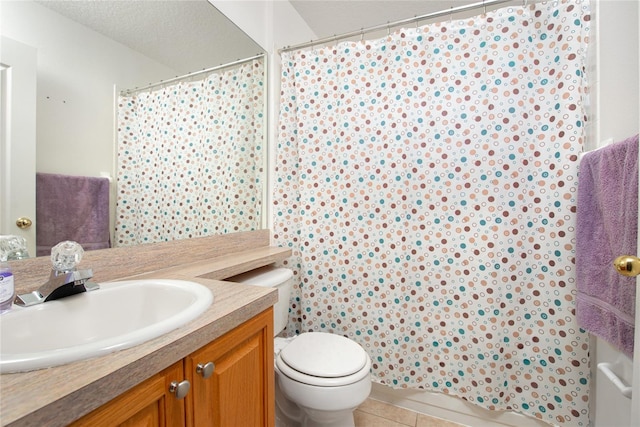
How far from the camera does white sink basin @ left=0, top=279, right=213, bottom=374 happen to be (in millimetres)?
437

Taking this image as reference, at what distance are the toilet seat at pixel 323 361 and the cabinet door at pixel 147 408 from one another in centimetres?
64

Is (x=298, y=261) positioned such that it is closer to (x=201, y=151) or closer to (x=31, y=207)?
(x=201, y=151)

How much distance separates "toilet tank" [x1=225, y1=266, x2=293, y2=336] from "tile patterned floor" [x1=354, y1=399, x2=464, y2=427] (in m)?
0.64

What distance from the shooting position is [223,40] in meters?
1.45

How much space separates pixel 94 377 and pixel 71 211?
717 mm

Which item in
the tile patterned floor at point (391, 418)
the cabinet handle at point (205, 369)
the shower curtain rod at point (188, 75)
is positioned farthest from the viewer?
the tile patterned floor at point (391, 418)

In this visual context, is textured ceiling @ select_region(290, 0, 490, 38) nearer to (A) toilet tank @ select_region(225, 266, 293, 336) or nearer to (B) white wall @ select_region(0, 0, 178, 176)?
(B) white wall @ select_region(0, 0, 178, 176)

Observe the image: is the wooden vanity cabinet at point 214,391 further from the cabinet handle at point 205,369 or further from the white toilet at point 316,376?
the white toilet at point 316,376

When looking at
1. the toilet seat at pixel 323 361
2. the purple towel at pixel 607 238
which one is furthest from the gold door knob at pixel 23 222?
the purple towel at pixel 607 238

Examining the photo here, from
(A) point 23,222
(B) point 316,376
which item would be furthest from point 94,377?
(B) point 316,376

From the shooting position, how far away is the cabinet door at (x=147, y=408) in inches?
16.5

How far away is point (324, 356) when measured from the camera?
121 centimetres

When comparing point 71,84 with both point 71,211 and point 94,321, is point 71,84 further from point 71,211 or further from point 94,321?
point 94,321

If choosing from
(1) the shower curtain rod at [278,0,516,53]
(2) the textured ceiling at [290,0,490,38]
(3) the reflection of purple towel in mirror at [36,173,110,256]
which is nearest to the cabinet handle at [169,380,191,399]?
(3) the reflection of purple towel in mirror at [36,173,110,256]
